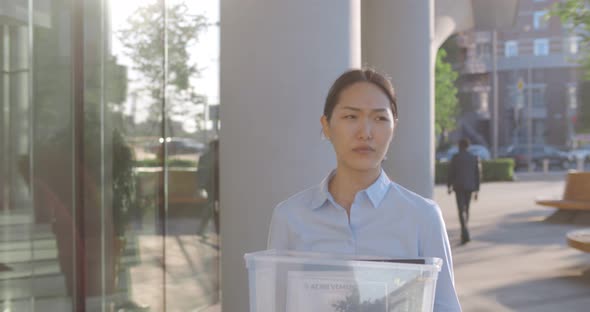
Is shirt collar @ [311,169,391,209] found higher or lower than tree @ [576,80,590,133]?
A: lower

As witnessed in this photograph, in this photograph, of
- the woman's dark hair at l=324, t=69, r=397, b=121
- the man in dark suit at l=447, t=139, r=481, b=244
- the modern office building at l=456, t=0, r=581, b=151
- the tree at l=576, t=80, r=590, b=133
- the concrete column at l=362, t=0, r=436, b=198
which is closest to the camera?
the woman's dark hair at l=324, t=69, r=397, b=121

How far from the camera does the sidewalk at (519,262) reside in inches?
322

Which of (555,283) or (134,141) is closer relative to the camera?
(134,141)

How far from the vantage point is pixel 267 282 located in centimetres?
163

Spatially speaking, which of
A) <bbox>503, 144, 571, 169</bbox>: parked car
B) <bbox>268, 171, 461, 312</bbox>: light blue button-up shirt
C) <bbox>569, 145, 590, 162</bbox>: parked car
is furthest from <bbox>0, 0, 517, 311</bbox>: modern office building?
<bbox>569, 145, 590, 162</bbox>: parked car

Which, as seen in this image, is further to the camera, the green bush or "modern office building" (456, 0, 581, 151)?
"modern office building" (456, 0, 581, 151)

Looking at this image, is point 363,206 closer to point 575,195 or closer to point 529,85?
point 575,195

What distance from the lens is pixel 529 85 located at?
5759cm

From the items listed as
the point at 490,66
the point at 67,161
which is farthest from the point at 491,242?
the point at 490,66

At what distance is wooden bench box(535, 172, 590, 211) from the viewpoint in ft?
53.6

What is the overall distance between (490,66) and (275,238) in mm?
61455

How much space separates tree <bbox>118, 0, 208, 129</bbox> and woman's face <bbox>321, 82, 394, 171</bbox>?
4.99m

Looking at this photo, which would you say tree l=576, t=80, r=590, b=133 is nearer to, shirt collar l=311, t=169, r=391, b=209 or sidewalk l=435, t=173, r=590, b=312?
sidewalk l=435, t=173, r=590, b=312

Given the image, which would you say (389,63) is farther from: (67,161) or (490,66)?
(490,66)
